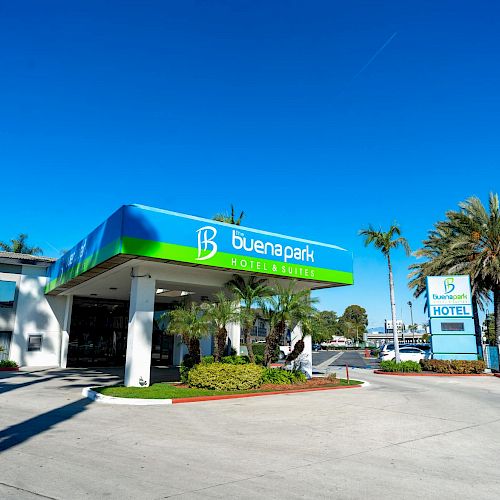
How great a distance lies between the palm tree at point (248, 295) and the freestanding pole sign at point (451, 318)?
1558cm

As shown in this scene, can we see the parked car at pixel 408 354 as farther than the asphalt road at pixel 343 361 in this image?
No

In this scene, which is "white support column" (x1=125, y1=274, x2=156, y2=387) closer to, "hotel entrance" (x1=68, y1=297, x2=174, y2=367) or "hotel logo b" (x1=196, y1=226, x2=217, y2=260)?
"hotel logo b" (x1=196, y1=226, x2=217, y2=260)

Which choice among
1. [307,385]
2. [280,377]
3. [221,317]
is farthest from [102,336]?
[307,385]

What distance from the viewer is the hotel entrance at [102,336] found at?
31219 mm

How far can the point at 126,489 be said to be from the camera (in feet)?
19.0

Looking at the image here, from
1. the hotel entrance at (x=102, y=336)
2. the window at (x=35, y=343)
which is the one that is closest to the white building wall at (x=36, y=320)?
the window at (x=35, y=343)

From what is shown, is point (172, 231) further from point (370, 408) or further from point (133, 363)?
point (370, 408)

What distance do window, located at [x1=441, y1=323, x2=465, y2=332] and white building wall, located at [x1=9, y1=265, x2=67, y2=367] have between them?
25.6m

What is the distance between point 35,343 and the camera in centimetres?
2856

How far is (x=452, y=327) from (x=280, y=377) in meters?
16.6

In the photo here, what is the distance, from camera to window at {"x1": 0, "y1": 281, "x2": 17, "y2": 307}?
91.7 feet

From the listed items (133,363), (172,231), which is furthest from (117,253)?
(133,363)

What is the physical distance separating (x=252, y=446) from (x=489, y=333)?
73666 millimetres

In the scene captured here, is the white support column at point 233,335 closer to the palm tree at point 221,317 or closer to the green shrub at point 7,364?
the palm tree at point 221,317
